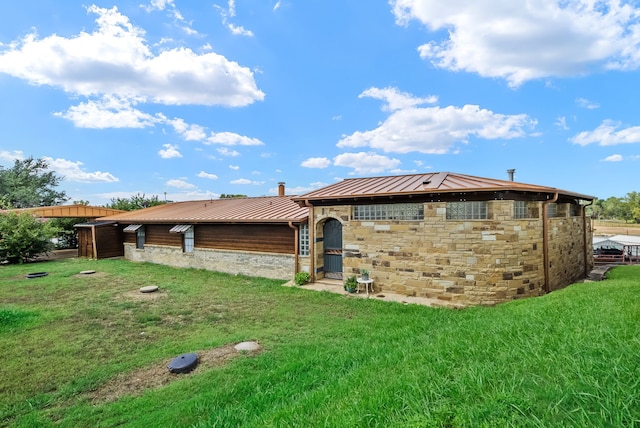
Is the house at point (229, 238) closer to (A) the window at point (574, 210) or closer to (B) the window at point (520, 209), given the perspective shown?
(B) the window at point (520, 209)

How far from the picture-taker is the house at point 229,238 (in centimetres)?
1284

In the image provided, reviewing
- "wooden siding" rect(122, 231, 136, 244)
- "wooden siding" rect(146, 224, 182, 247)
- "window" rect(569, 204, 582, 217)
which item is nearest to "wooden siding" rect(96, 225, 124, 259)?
"wooden siding" rect(122, 231, 136, 244)

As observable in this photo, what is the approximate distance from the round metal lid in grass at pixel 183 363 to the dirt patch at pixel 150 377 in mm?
68

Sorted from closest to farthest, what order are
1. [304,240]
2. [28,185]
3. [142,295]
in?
1. [142,295]
2. [304,240]
3. [28,185]

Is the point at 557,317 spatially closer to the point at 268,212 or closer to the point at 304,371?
the point at 304,371

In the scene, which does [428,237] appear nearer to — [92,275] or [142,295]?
[142,295]

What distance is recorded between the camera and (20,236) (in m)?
17.1

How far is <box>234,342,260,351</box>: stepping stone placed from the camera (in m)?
5.89

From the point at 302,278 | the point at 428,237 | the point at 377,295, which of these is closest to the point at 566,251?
the point at 428,237

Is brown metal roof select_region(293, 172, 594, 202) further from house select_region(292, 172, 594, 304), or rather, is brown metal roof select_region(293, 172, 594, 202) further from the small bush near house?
the small bush near house

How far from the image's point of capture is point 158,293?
10.8m

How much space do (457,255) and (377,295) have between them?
106 inches

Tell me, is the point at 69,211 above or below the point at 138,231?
above

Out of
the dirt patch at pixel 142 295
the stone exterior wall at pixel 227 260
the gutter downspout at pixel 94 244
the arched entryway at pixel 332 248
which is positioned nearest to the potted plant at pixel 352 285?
the arched entryway at pixel 332 248
